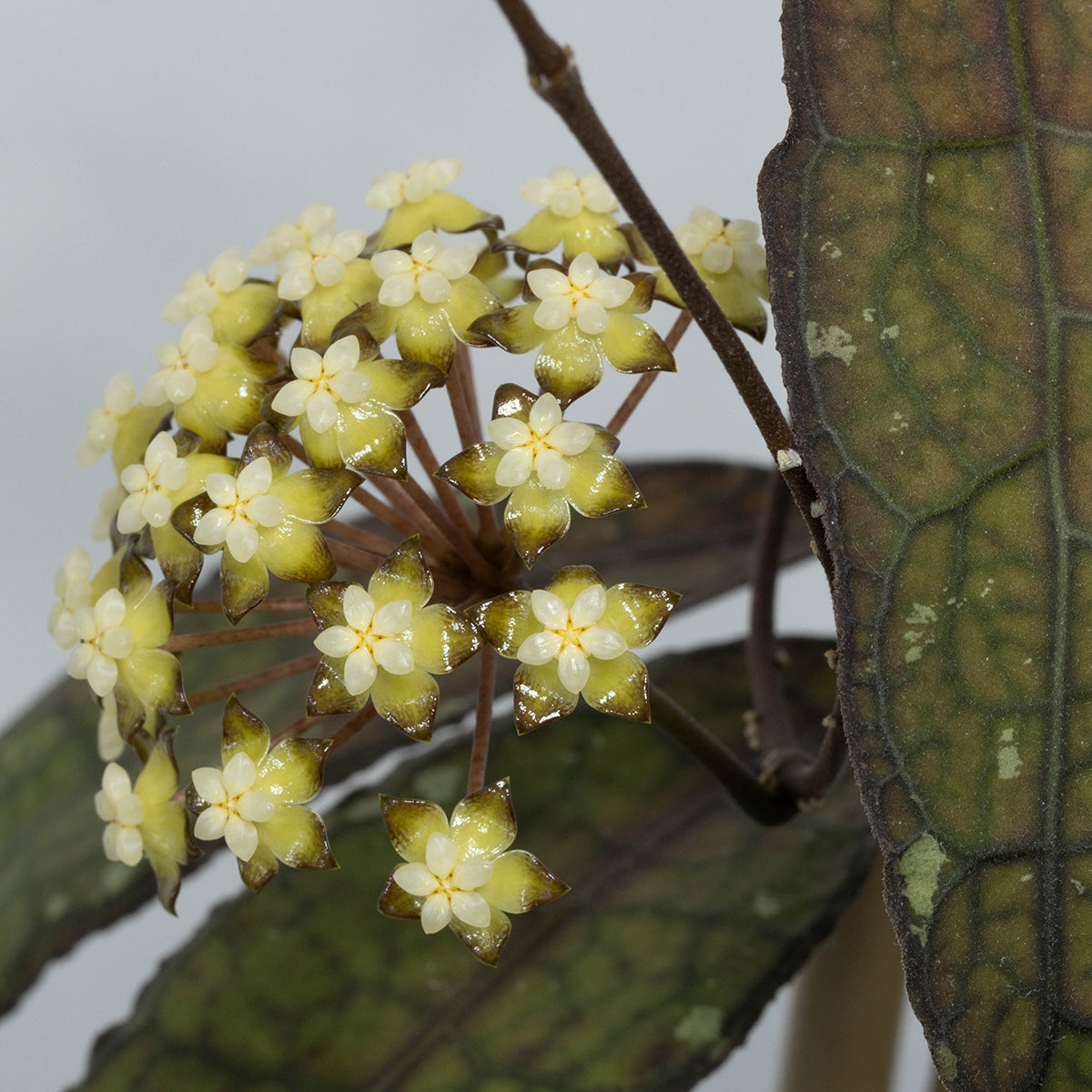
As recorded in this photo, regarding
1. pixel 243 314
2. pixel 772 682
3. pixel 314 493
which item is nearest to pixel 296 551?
pixel 314 493

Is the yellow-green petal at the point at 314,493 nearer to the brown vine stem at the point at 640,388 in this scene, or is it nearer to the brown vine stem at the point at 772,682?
the brown vine stem at the point at 640,388

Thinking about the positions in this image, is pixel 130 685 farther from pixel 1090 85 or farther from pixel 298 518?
pixel 1090 85

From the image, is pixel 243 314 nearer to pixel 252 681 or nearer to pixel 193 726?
pixel 252 681

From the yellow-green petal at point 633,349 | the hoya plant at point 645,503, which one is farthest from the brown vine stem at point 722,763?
the yellow-green petal at point 633,349

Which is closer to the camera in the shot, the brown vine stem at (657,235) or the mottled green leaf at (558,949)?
the brown vine stem at (657,235)

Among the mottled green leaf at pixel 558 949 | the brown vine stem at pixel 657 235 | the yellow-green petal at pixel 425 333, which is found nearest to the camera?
the brown vine stem at pixel 657 235
